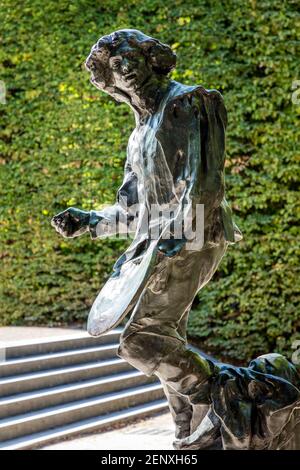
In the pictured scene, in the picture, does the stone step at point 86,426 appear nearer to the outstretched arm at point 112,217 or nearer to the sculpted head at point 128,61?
the outstretched arm at point 112,217

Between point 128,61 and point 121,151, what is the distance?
4508 millimetres

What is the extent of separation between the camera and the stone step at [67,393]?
5508 mm

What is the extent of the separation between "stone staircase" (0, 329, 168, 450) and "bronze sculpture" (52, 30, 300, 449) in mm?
2110

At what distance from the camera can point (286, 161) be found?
283 inches

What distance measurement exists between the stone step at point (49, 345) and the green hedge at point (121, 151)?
109 cm

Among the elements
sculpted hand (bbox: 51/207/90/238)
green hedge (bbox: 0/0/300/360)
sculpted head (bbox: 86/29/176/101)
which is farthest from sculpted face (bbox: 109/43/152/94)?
green hedge (bbox: 0/0/300/360)

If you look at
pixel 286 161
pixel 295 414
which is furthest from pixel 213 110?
pixel 286 161

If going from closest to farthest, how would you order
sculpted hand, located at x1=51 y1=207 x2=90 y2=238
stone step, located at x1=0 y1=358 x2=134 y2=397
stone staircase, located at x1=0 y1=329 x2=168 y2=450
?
sculpted hand, located at x1=51 y1=207 x2=90 y2=238
stone staircase, located at x1=0 y1=329 x2=168 y2=450
stone step, located at x1=0 y1=358 x2=134 y2=397

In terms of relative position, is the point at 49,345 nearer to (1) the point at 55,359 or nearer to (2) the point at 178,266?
(1) the point at 55,359

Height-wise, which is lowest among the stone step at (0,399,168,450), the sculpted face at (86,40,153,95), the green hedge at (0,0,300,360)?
the stone step at (0,399,168,450)

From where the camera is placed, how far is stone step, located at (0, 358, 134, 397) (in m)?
5.72

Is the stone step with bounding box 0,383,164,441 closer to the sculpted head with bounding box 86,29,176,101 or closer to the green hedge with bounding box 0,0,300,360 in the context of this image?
the green hedge with bounding box 0,0,300,360
